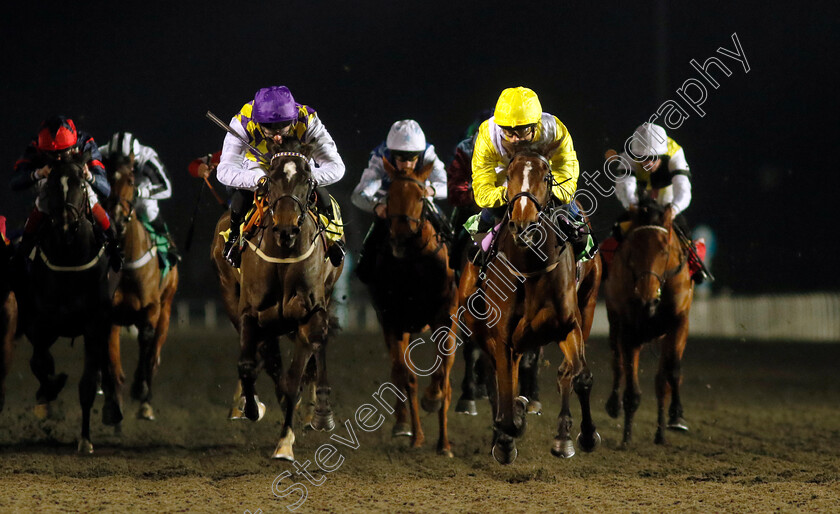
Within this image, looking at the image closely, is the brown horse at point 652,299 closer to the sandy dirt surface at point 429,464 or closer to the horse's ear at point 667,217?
the horse's ear at point 667,217

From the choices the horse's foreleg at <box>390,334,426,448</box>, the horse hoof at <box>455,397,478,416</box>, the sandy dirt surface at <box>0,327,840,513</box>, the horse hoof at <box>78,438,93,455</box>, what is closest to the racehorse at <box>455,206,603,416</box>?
the horse hoof at <box>455,397,478,416</box>

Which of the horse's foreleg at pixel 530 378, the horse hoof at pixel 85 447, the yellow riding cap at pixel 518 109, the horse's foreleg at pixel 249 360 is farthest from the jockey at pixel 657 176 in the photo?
the horse hoof at pixel 85 447

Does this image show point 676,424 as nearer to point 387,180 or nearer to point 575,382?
point 575,382

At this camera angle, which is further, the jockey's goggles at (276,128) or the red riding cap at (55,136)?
the red riding cap at (55,136)

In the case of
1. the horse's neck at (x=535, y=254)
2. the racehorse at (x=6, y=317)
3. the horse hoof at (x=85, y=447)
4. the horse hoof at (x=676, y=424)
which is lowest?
the horse hoof at (x=85, y=447)

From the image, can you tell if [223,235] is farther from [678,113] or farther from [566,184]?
[678,113]

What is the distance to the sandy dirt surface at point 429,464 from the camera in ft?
20.6

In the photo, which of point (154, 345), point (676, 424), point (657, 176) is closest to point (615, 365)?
point (676, 424)

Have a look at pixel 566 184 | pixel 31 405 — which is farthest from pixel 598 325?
pixel 566 184

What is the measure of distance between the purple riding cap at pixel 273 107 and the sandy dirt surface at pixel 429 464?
252 centimetres

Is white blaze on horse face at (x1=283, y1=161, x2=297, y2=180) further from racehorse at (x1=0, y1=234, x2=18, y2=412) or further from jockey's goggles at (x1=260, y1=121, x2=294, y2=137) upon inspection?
racehorse at (x1=0, y1=234, x2=18, y2=412)

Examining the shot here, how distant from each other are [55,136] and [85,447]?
8.07 feet

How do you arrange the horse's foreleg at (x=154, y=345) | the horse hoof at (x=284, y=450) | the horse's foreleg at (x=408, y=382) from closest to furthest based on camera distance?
the horse hoof at (x=284, y=450) → the horse's foreleg at (x=408, y=382) → the horse's foreleg at (x=154, y=345)

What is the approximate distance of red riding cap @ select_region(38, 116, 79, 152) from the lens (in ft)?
25.3
